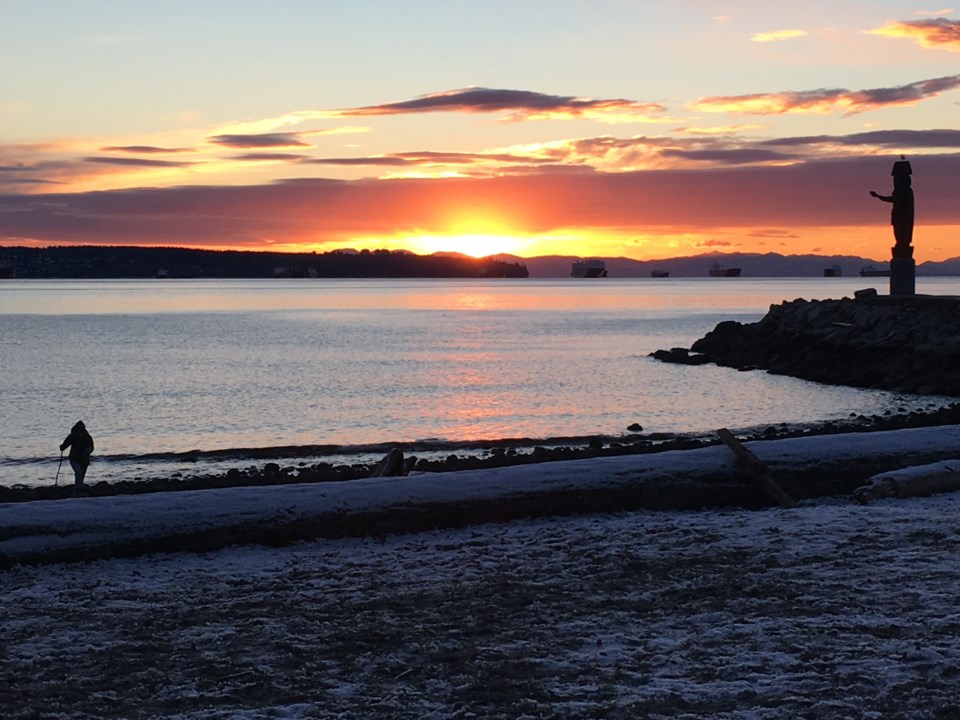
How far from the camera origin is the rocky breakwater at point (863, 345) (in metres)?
32.9

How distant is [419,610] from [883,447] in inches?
252

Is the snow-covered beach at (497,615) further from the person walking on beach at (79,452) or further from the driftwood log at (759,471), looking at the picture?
the person walking on beach at (79,452)

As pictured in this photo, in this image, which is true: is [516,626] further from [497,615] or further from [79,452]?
[79,452]

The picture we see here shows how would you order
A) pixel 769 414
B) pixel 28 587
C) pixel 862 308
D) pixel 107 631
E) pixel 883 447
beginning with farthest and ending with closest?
1. pixel 862 308
2. pixel 769 414
3. pixel 883 447
4. pixel 28 587
5. pixel 107 631

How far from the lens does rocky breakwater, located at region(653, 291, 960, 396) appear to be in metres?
32.9

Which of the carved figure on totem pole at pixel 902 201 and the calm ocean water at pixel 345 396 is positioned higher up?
the carved figure on totem pole at pixel 902 201

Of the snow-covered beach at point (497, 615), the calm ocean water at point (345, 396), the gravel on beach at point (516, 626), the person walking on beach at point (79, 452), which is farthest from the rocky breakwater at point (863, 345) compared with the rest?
the gravel on beach at point (516, 626)

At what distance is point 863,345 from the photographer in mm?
37344

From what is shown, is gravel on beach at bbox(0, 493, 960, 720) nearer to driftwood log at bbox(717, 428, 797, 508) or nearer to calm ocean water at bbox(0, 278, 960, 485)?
driftwood log at bbox(717, 428, 797, 508)

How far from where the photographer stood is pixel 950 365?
32.4 metres

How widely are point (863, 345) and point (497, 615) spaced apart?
3332cm

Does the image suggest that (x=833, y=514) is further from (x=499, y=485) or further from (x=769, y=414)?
(x=769, y=414)

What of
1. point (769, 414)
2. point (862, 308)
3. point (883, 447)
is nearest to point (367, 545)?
point (883, 447)

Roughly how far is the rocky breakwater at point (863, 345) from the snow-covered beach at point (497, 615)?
24.5 metres
